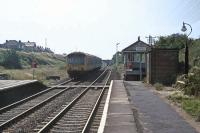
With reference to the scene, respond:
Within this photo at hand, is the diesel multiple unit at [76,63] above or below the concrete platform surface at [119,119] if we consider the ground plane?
above

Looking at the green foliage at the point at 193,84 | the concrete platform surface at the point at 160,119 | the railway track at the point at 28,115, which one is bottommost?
the railway track at the point at 28,115

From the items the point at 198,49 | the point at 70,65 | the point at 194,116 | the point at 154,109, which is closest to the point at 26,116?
the point at 154,109

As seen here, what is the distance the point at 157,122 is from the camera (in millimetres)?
14289

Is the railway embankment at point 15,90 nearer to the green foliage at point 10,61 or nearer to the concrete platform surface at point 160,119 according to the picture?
the concrete platform surface at point 160,119

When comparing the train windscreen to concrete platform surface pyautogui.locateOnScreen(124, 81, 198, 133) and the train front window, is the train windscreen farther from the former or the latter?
concrete platform surface pyautogui.locateOnScreen(124, 81, 198, 133)

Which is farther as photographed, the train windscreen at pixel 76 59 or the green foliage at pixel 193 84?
the train windscreen at pixel 76 59

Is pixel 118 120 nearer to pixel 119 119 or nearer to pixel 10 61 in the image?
pixel 119 119

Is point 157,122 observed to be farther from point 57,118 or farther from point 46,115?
point 46,115

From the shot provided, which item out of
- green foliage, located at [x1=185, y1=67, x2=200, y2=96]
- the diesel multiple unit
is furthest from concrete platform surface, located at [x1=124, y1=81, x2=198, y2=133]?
the diesel multiple unit

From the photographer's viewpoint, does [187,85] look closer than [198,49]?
Yes

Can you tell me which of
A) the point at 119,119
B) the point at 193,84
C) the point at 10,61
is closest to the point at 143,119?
the point at 119,119

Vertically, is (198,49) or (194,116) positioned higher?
(198,49)

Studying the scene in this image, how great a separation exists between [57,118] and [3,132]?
10.2 ft

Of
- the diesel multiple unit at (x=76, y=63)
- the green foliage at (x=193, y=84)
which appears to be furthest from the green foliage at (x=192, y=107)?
the diesel multiple unit at (x=76, y=63)
